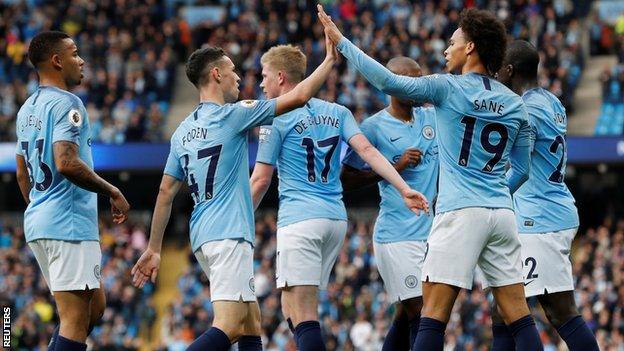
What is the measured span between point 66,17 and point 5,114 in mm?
5173

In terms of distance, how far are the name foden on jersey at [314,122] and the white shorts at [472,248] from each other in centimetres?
160

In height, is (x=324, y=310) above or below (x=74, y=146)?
below

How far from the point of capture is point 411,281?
988 centimetres

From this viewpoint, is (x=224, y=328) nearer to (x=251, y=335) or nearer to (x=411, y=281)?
(x=251, y=335)

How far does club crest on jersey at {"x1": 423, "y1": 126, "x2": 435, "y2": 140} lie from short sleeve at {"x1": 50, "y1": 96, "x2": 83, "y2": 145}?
2.90m

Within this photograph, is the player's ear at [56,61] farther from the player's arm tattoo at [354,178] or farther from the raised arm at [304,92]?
the player's arm tattoo at [354,178]

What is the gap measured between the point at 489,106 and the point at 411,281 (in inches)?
79.5

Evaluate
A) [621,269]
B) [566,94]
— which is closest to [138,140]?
[566,94]

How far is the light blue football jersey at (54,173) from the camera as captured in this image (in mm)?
8953

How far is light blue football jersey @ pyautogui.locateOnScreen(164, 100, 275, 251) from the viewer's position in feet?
28.8

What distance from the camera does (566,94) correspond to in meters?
27.8

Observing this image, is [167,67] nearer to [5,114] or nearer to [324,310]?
[5,114]

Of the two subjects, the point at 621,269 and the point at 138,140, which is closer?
the point at 621,269

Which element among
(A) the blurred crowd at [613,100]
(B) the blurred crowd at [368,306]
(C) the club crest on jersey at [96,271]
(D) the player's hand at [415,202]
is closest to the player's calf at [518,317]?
(D) the player's hand at [415,202]
